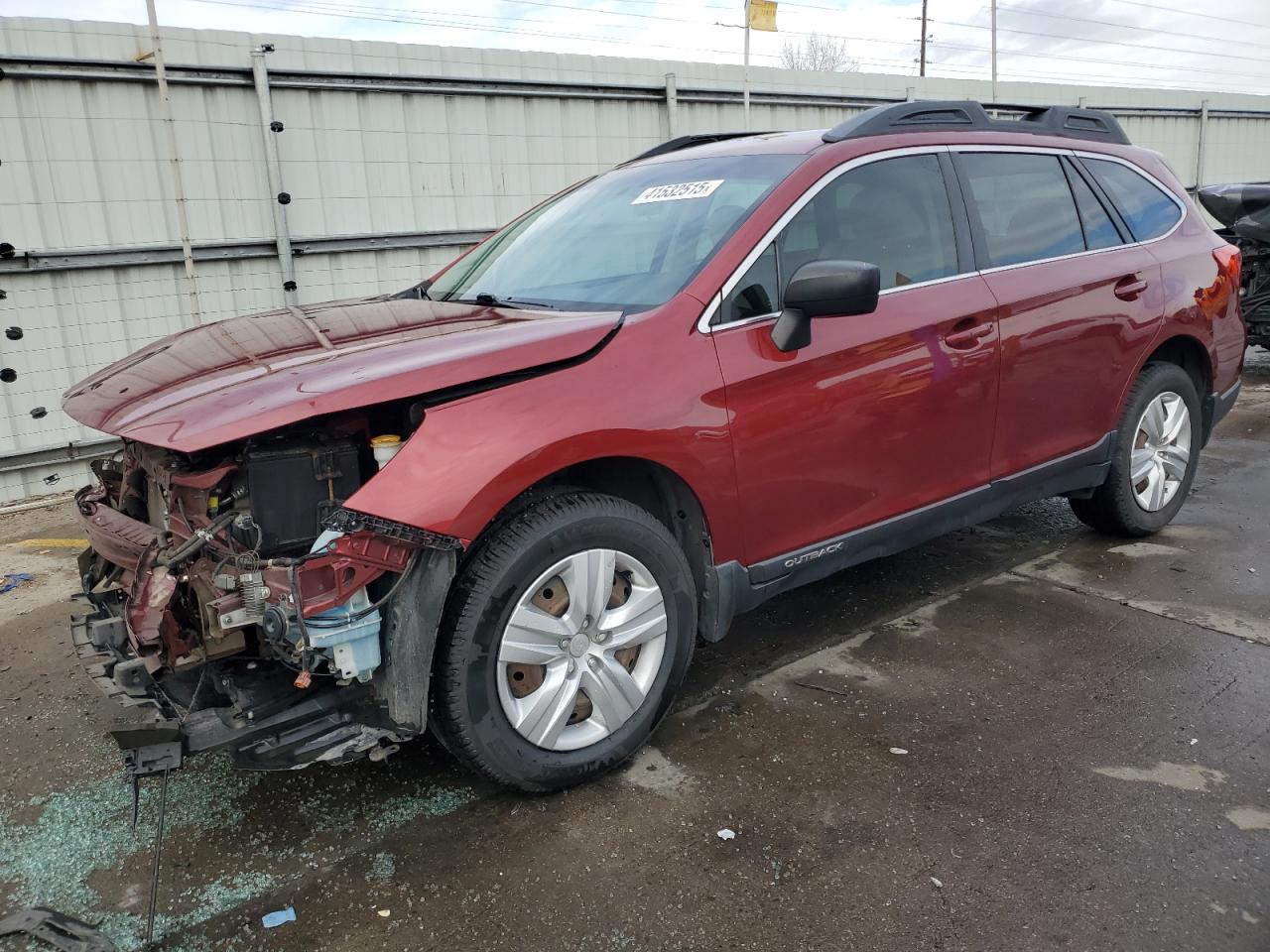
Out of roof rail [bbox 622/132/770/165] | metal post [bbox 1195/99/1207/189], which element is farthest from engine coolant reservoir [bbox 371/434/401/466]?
metal post [bbox 1195/99/1207/189]

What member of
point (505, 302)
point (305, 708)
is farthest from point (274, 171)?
point (305, 708)

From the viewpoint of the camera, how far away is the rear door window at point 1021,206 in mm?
3674

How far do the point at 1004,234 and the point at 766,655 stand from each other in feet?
6.23

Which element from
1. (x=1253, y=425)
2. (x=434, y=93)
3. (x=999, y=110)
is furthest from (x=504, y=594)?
(x=1253, y=425)

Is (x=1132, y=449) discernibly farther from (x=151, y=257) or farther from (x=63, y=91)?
(x=63, y=91)

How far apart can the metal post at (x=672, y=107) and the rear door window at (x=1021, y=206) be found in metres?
5.72

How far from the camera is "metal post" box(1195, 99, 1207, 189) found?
15.8 metres

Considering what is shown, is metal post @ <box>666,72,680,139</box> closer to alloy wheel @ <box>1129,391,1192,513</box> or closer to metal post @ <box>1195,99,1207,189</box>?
alloy wheel @ <box>1129,391,1192,513</box>

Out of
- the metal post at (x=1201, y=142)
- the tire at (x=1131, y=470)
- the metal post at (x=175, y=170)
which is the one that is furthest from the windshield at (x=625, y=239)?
the metal post at (x=1201, y=142)

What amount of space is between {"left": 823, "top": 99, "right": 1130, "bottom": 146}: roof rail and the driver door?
144 mm

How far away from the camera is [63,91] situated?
6.25m

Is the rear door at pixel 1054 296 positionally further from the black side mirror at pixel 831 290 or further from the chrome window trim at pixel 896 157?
the black side mirror at pixel 831 290

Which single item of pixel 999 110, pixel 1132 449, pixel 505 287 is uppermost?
pixel 999 110

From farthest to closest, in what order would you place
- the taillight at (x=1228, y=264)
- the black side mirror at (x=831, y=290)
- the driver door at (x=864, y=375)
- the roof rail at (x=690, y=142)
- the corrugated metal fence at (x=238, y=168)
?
the corrugated metal fence at (x=238, y=168) → the taillight at (x=1228, y=264) → the roof rail at (x=690, y=142) → the driver door at (x=864, y=375) → the black side mirror at (x=831, y=290)
